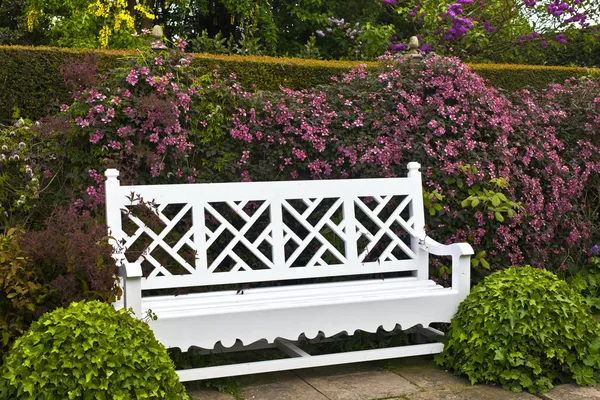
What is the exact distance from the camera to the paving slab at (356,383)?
12.3 ft

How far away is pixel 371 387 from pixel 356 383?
4.0 inches

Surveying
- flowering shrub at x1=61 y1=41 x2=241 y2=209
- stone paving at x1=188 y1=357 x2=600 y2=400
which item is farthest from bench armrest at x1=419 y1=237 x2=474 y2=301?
flowering shrub at x1=61 y1=41 x2=241 y2=209

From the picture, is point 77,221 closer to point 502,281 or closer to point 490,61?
point 502,281

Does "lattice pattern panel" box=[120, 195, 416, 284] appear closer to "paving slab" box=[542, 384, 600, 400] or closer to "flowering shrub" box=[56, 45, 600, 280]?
"flowering shrub" box=[56, 45, 600, 280]

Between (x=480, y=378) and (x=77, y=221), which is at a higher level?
(x=77, y=221)

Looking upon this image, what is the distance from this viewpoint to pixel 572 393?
375 centimetres

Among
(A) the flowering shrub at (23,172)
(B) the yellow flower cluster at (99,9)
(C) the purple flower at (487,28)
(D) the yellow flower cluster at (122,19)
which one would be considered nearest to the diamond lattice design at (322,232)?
(A) the flowering shrub at (23,172)

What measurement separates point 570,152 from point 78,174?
3.65m

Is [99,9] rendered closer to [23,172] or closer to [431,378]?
[23,172]

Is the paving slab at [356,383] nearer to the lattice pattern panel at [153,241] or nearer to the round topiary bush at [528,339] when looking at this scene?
the round topiary bush at [528,339]

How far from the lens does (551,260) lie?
5645mm

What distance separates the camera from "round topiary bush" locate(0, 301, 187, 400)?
9.47 ft

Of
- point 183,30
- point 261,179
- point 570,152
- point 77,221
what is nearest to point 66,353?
point 77,221

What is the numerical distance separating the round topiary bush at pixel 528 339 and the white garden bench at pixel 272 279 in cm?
25
